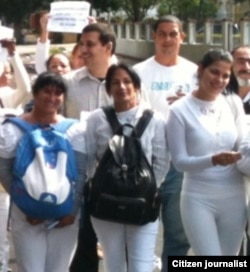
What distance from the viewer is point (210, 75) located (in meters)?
5.60

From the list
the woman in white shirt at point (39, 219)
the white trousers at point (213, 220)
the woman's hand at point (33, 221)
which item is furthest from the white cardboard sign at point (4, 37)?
the white trousers at point (213, 220)

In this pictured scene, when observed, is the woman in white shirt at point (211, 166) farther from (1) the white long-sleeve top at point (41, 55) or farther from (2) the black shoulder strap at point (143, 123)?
(1) the white long-sleeve top at point (41, 55)

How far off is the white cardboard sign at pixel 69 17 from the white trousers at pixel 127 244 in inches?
90.4

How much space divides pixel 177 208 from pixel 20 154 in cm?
145

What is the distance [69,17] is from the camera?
7352mm

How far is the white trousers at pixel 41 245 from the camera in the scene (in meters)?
5.53

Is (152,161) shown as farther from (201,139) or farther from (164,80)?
(164,80)

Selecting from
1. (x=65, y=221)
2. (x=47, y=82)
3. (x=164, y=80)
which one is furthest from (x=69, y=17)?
(x=65, y=221)

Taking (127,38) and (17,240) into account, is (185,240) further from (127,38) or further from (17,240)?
(127,38)

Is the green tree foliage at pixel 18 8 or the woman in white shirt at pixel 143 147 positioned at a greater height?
the woman in white shirt at pixel 143 147

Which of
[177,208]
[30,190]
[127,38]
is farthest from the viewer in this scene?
[127,38]

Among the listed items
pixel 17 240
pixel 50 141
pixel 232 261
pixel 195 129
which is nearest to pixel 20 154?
pixel 50 141

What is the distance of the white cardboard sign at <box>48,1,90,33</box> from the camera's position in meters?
7.36

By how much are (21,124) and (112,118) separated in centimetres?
56
